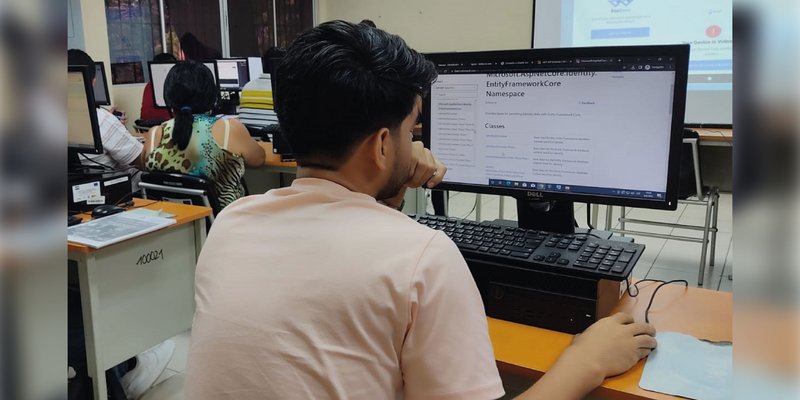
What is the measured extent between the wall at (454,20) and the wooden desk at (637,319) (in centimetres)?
510

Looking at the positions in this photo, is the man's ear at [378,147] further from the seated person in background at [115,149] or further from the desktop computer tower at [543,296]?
the seated person in background at [115,149]

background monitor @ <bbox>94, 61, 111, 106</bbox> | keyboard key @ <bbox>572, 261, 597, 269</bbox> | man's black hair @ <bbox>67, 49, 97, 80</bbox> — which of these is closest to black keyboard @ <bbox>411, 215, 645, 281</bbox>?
keyboard key @ <bbox>572, 261, 597, 269</bbox>

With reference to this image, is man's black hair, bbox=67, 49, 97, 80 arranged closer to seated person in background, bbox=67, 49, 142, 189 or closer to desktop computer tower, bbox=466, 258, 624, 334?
seated person in background, bbox=67, 49, 142, 189

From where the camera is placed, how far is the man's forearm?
805mm

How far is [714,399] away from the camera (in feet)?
2.69

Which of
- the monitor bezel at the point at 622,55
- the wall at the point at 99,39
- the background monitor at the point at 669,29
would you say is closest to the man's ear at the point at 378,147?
the monitor bezel at the point at 622,55

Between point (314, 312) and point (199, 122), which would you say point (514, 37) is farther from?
point (314, 312)

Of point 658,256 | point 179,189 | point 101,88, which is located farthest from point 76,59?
point 101,88

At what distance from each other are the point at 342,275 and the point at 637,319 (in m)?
0.64

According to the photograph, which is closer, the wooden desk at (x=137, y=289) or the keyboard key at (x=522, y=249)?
the keyboard key at (x=522, y=249)

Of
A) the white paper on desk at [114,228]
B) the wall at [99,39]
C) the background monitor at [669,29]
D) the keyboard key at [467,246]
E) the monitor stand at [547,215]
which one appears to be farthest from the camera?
the wall at [99,39]

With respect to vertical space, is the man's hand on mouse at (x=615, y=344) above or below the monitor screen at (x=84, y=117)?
below

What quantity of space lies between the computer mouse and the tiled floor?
24.4 inches

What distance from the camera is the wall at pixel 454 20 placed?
20.3ft
